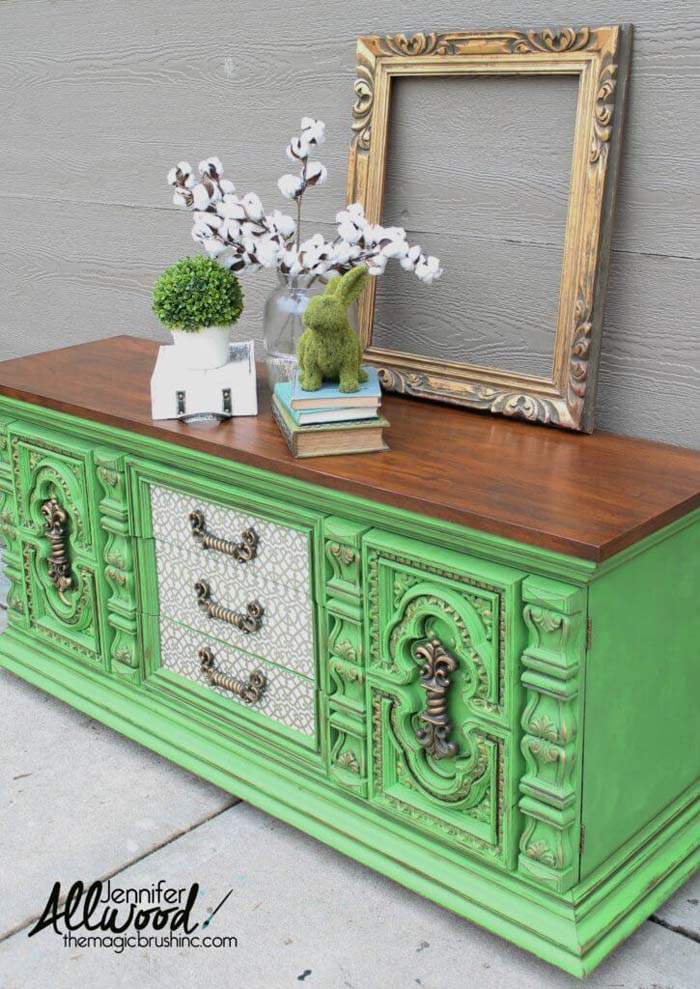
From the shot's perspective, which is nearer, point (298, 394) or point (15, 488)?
point (298, 394)

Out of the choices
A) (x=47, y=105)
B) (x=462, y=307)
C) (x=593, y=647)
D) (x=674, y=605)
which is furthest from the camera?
(x=47, y=105)

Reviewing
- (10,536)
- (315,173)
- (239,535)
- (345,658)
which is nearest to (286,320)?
(315,173)

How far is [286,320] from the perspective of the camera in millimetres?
2297

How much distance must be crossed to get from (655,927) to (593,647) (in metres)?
0.57

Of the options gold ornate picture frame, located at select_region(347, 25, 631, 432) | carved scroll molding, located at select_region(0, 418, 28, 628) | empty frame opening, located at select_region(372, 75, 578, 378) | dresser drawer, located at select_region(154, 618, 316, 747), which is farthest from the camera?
carved scroll molding, located at select_region(0, 418, 28, 628)

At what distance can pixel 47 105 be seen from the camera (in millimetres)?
3150

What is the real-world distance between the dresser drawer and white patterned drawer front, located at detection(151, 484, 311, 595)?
0.62 feet

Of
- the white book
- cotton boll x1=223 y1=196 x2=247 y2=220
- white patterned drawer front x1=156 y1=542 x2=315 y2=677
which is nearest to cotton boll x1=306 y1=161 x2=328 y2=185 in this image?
cotton boll x1=223 y1=196 x2=247 y2=220

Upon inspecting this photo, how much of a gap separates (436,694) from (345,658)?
8.6 inches

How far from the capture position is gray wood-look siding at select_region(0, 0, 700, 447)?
2029 mm

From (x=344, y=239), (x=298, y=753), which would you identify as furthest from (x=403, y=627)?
(x=344, y=239)

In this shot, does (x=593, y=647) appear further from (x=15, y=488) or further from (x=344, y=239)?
(x=15, y=488)

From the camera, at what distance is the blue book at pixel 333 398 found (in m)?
2.03

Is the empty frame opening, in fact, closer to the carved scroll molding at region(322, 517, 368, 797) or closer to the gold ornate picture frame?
the gold ornate picture frame
